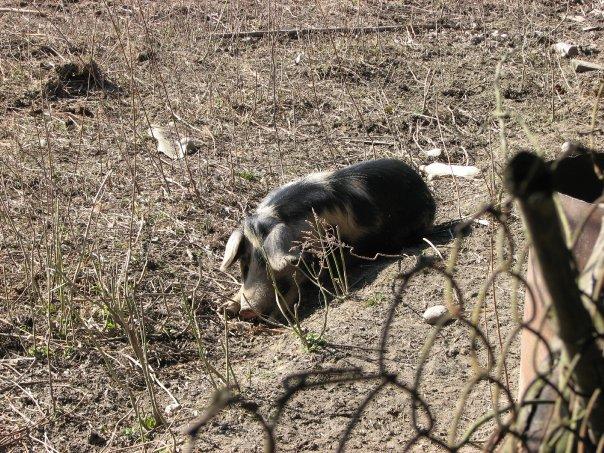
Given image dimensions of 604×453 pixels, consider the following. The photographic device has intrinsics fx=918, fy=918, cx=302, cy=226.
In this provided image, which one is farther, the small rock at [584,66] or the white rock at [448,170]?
the small rock at [584,66]

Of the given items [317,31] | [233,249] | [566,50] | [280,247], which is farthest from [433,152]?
[317,31]

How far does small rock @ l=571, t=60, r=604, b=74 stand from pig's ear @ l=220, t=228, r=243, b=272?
4.74 meters

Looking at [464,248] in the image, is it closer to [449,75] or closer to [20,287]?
[20,287]

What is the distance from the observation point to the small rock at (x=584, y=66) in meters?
9.39

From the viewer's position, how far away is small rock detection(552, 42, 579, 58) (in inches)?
392

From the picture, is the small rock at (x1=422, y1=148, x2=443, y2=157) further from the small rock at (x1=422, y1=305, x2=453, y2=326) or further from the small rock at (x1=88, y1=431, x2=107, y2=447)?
the small rock at (x1=88, y1=431, x2=107, y2=447)

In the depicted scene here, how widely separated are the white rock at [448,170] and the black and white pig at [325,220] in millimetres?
653

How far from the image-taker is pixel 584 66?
31.0 feet

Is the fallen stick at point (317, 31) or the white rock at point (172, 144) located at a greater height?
the fallen stick at point (317, 31)

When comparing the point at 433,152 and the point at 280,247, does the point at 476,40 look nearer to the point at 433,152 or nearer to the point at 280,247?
the point at 433,152

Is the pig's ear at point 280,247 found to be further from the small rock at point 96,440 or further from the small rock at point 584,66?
the small rock at point 584,66

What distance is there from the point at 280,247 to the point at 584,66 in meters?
4.63

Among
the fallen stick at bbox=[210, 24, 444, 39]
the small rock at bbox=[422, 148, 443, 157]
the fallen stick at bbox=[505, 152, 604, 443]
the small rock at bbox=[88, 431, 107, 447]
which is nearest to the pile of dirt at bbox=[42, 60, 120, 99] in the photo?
the fallen stick at bbox=[210, 24, 444, 39]

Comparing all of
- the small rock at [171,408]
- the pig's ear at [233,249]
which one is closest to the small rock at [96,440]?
the small rock at [171,408]
